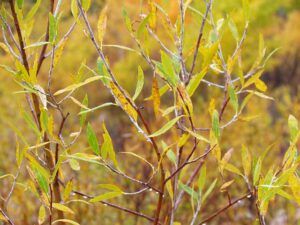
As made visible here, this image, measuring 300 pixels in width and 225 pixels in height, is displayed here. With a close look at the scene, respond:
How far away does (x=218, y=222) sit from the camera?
506cm

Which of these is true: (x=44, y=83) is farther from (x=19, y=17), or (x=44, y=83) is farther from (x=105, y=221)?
(x=19, y=17)

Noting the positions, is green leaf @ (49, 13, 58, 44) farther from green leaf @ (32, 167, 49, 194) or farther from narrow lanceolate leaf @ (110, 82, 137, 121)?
green leaf @ (32, 167, 49, 194)

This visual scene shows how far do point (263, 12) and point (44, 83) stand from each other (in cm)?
668

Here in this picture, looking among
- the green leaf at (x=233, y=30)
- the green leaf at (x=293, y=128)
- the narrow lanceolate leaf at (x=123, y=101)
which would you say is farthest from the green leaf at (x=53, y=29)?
the green leaf at (x=293, y=128)

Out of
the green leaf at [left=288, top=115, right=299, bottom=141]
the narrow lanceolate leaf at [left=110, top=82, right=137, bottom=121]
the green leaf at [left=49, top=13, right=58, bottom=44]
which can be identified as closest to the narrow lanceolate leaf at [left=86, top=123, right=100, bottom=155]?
the narrow lanceolate leaf at [left=110, top=82, right=137, bottom=121]

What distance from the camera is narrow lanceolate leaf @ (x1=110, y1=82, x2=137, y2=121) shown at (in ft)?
4.26

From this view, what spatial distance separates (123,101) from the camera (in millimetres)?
1301

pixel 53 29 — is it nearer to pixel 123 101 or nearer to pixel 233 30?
pixel 123 101

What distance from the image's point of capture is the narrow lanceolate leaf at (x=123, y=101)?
1.30m

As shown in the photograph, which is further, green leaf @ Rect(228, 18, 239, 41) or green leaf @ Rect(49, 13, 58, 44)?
green leaf @ Rect(228, 18, 239, 41)

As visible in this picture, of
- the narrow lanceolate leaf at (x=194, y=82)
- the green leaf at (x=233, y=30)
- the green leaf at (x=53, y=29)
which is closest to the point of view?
the narrow lanceolate leaf at (x=194, y=82)

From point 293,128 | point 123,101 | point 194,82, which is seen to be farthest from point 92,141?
point 293,128

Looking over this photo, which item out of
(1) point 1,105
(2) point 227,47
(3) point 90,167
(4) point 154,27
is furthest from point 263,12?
(4) point 154,27

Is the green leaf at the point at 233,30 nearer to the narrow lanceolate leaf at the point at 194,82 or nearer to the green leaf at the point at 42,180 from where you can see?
the narrow lanceolate leaf at the point at 194,82
